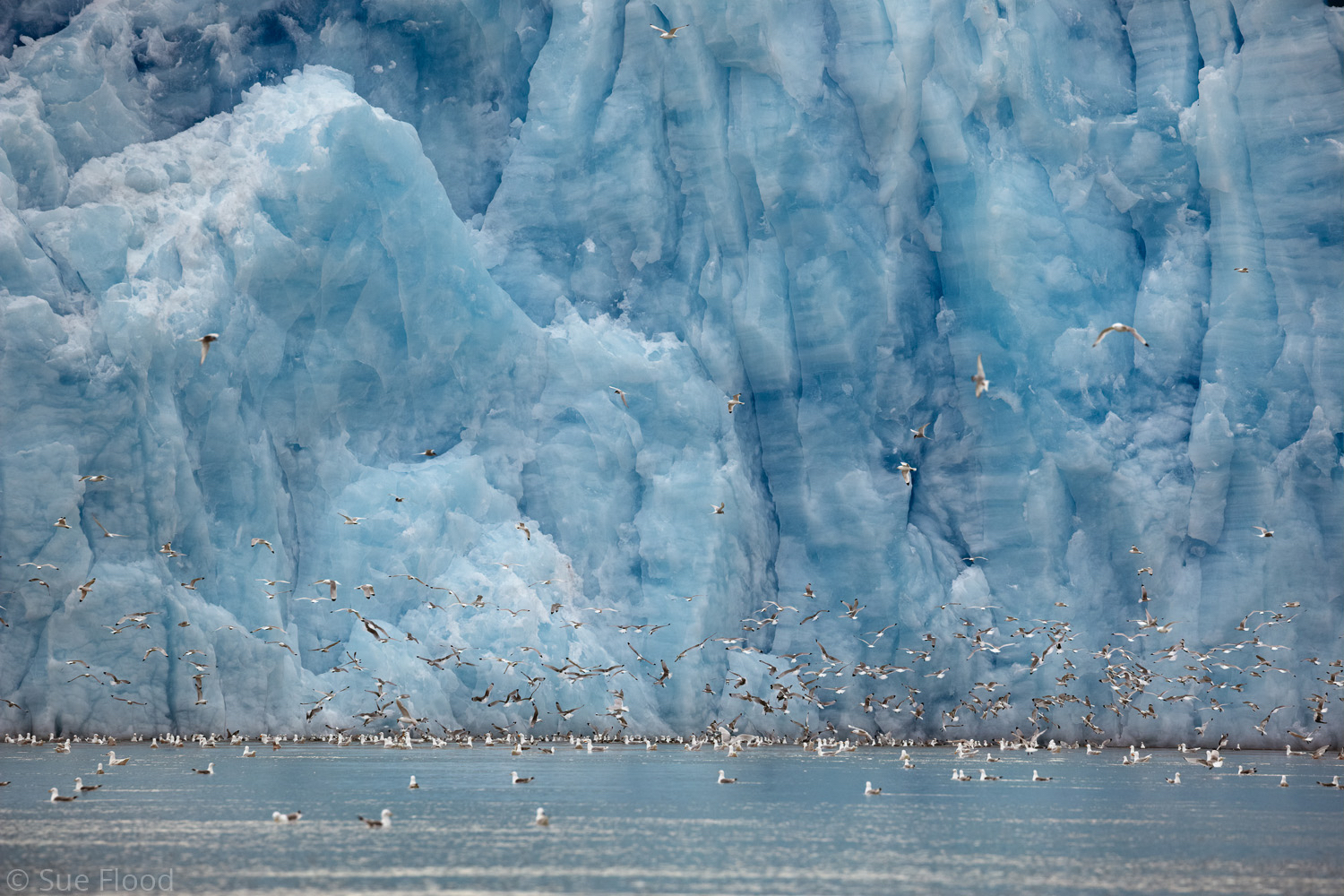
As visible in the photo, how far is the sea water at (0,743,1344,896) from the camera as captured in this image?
18.7m

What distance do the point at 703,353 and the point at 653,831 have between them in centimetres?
2795

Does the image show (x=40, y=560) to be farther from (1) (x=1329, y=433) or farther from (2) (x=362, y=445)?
(1) (x=1329, y=433)

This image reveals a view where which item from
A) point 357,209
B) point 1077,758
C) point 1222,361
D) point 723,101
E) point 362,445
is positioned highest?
point 723,101

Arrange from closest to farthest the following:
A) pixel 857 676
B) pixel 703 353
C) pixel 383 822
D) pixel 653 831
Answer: pixel 653 831 → pixel 383 822 → pixel 857 676 → pixel 703 353

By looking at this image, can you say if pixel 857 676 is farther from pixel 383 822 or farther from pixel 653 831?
pixel 383 822

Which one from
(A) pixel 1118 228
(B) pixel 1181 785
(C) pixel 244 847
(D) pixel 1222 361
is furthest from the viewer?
(A) pixel 1118 228

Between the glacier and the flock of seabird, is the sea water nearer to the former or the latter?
the flock of seabird

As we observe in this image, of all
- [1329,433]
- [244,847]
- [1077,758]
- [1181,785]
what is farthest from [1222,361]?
[244,847]

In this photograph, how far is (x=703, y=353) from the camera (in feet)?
163

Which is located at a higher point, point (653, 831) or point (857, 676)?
point (857, 676)

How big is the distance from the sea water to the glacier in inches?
287

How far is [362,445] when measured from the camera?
4719cm

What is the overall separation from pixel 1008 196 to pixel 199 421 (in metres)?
29.1

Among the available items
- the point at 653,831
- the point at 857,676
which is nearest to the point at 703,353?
the point at 857,676
